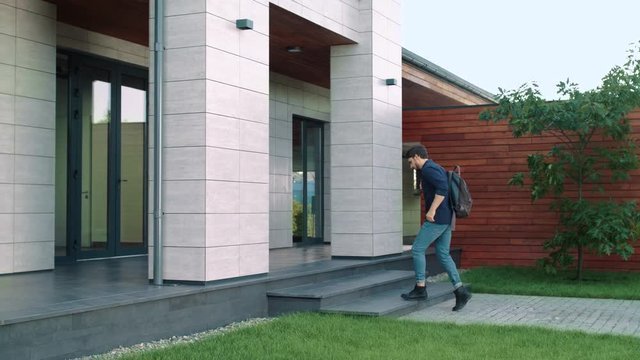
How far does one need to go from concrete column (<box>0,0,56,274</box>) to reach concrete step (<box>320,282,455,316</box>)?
353cm

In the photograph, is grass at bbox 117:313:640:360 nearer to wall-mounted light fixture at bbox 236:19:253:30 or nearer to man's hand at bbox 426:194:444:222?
man's hand at bbox 426:194:444:222

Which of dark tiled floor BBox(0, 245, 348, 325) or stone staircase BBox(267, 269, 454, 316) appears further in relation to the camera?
stone staircase BBox(267, 269, 454, 316)

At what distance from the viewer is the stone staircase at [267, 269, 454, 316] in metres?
7.47

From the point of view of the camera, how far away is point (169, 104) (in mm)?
7223

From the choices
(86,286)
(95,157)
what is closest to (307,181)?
(95,157)

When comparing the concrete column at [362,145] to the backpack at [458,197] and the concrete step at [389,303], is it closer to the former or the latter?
the concrete step at [389,303]

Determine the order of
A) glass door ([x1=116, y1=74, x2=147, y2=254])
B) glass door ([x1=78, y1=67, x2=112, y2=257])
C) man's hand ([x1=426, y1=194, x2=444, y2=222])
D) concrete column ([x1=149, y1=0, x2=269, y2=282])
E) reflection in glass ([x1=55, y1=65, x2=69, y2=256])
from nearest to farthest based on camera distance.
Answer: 1. concrete column ([x1=149, y1=0, x2=269, y2=282])
2. man's hand ([x1=426, y1=194, x2=444, y2=222])
3. reflection in glass ([x1=55, y1=65, x2=69, y2=256])
4. glass door ([x1=78, y1=67, x2=112, y2=257])
5. glass door ([x1=116, y1=74, x2=147, y2=254])

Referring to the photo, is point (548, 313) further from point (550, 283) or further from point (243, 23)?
point (243, 23)

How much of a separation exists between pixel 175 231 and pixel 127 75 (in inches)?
172

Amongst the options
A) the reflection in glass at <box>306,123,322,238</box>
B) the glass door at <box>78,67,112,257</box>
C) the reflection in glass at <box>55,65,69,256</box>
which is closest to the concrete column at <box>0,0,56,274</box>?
the reflection in glass at <box>55,65,69,256</box>

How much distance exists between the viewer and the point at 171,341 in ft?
20.7

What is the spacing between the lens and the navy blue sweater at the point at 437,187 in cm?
784

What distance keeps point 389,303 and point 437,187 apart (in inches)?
51.6

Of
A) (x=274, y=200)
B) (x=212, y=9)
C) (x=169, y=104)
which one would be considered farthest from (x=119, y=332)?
(x=274, y=200)
